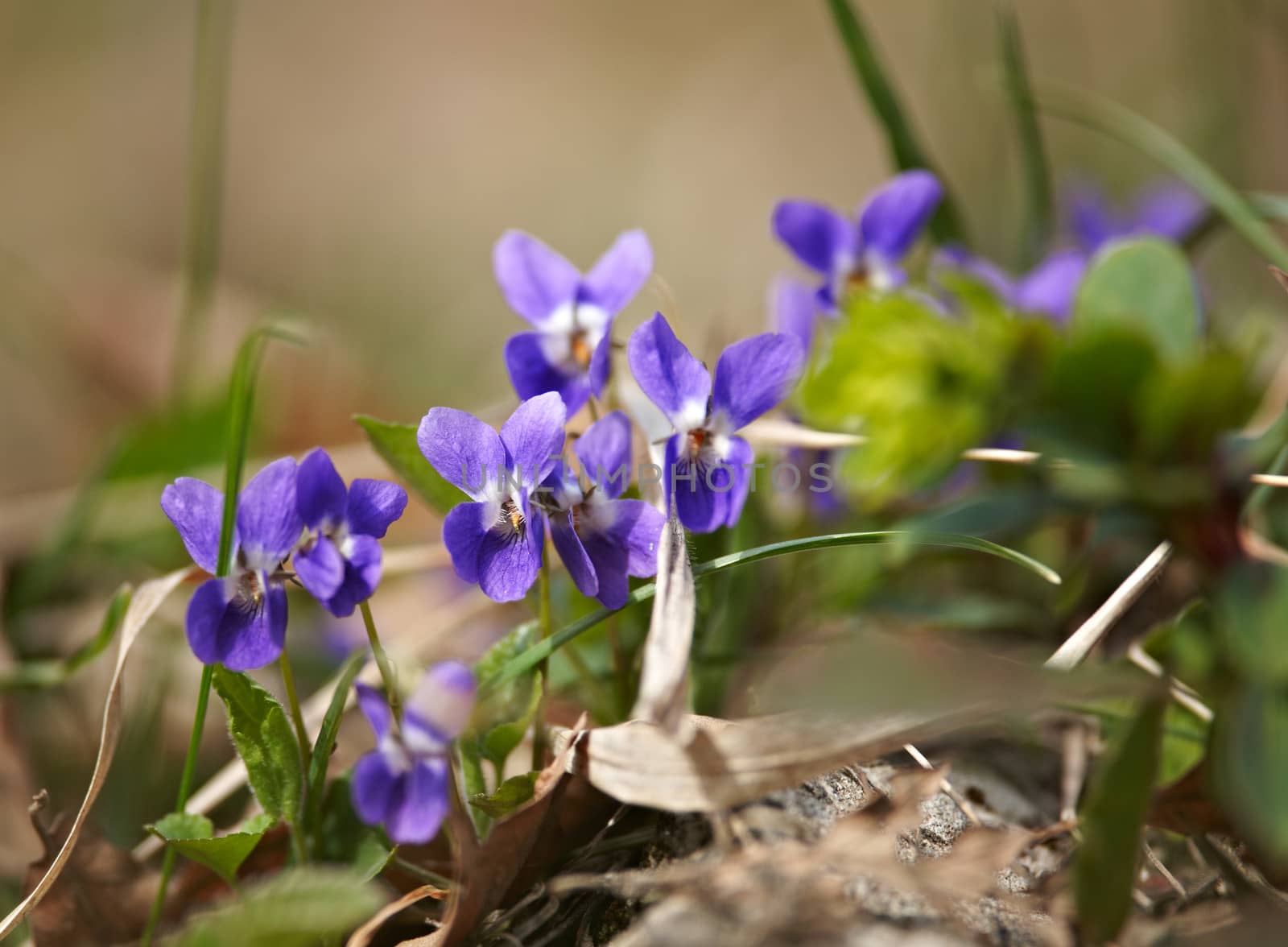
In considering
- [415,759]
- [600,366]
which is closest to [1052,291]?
[600,366]

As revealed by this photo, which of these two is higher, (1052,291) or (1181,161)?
(1181,161)

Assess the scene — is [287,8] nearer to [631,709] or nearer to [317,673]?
[317,673]

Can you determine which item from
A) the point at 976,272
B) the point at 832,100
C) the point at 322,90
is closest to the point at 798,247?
the point at 976,272

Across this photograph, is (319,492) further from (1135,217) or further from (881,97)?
(1135,217)

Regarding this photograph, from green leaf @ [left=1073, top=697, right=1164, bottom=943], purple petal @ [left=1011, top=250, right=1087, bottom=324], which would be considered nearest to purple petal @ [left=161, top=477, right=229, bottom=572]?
green leaf @ [left=1073, top=697, right=1164, bottom=943]

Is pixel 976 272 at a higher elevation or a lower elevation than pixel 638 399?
higher

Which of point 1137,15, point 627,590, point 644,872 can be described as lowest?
point 644,872

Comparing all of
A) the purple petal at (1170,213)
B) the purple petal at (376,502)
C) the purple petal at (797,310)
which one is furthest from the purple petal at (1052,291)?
the purple petal at (376,502)
